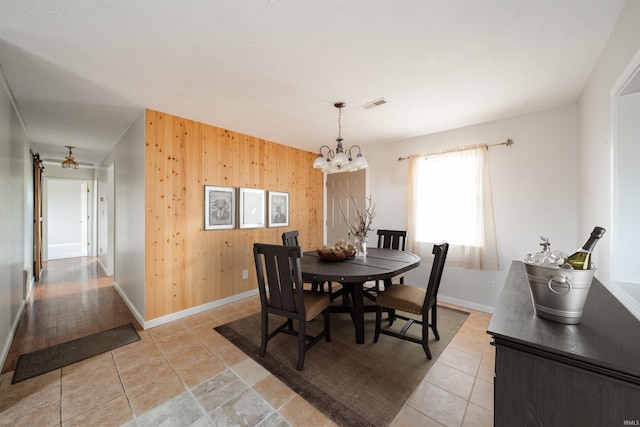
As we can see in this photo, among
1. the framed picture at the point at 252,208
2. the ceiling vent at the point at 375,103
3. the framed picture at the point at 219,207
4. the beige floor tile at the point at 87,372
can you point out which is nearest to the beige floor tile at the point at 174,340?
the beige floor tile at the point at 87,372

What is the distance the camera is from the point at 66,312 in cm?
311

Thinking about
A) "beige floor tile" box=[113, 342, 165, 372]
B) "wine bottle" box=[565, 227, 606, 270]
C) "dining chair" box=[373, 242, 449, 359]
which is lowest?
"beige floor tile" box=[113, 342, 165, 372]

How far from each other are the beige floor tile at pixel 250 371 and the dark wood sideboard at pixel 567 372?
1.60 m

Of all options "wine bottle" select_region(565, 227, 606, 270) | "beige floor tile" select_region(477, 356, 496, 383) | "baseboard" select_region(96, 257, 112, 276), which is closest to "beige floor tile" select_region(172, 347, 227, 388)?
"beige floor tile" select_region(477, 356, 496, 383)

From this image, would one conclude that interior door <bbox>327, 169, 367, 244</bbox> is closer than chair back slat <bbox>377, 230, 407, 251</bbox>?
No

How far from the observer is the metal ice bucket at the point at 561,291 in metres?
0.92

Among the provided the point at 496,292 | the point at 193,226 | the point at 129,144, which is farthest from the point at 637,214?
the point at 129,144

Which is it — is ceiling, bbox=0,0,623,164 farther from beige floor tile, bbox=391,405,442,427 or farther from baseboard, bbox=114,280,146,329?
beige floor tile, bbox=391,405,442,427

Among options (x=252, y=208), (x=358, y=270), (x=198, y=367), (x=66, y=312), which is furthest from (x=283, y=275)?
(x=66, y=312)

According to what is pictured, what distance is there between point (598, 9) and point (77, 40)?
316 centimetres

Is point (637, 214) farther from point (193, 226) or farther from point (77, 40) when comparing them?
point (193, 226)

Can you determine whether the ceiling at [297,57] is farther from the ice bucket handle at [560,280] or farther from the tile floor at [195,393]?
the tile floor at [195,393]

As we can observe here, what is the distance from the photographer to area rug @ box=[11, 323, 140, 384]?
6.52 ft

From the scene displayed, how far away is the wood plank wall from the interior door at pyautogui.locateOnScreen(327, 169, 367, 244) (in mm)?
1219
